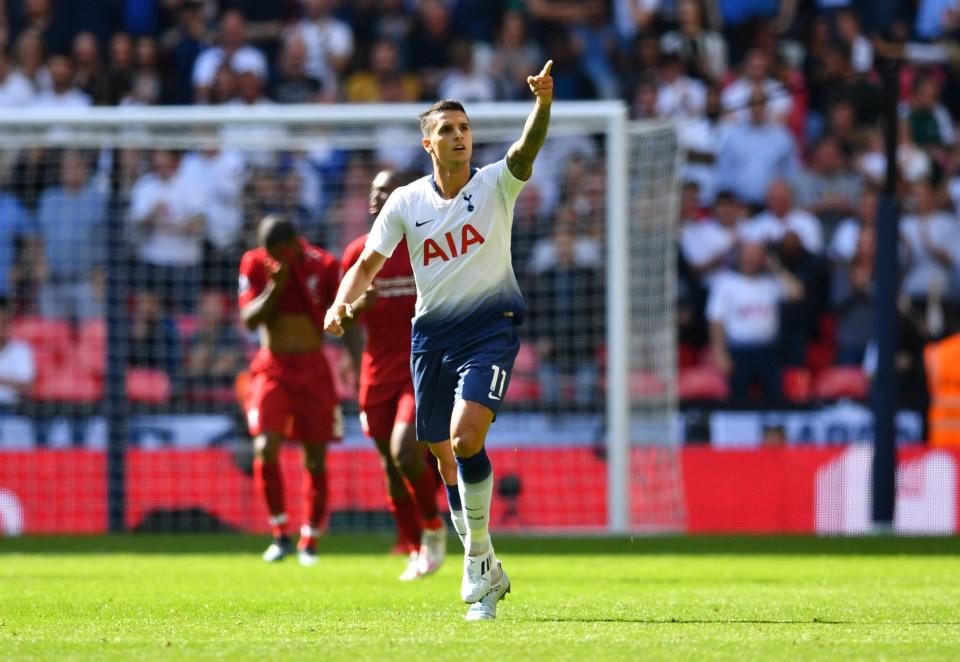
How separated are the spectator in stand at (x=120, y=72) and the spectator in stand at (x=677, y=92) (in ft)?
21.1

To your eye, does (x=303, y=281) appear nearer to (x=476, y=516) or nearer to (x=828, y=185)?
(x=476, y=516)

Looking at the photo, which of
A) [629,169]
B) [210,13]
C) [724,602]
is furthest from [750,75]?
[724,602]

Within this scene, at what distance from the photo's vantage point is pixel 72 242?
18.2 metres

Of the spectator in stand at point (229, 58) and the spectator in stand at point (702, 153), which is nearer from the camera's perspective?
the spectator in stand at point (702, 153)

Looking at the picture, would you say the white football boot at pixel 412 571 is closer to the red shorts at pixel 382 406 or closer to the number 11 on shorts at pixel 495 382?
the red shorts at pixel 382 406

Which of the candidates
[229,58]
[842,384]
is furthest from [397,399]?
[229,58]

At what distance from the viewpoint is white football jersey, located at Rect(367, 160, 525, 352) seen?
27.7 feet

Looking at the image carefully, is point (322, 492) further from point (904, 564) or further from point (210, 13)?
point (210, 13)

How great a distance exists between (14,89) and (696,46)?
330 inches

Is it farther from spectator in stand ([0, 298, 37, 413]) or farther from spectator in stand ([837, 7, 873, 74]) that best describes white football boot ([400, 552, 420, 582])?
spectator in stand ([837, 7, 873, 74])

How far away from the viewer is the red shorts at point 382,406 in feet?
37.7

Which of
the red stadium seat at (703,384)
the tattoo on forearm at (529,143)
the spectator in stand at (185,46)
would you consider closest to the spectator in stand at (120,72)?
the spectator in stand at (185,46)

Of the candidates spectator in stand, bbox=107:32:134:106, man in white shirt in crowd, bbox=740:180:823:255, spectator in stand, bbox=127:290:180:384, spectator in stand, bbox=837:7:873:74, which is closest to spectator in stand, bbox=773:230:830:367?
man in white shirt in crowd, bbox=740:180:823:255

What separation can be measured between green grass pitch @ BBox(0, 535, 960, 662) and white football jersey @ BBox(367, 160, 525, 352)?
1.47m
